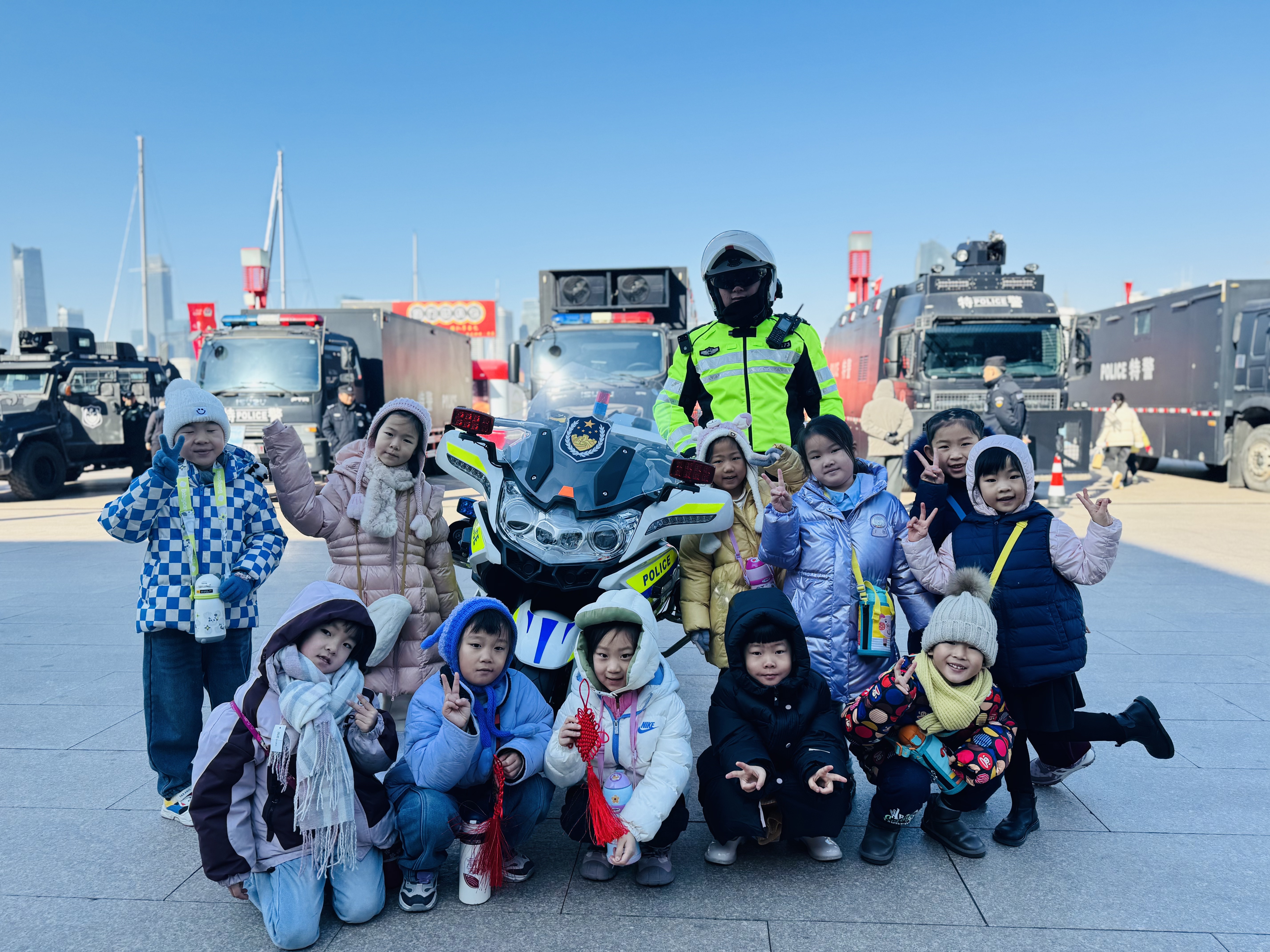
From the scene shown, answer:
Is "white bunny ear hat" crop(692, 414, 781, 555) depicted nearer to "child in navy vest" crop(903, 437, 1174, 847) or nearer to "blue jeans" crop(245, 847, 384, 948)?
"child in navy vest" crop(903, 437, 1174, 847)

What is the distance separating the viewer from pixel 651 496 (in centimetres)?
335

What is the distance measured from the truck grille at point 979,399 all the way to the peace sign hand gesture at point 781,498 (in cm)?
896

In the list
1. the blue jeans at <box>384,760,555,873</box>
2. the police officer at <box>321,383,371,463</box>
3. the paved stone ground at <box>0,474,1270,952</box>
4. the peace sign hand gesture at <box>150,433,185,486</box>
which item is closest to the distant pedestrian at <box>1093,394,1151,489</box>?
the paved stone ground at <box>0,474,1270,952</box>

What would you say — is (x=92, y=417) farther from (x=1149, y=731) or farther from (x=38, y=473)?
(x=1149, y=731)

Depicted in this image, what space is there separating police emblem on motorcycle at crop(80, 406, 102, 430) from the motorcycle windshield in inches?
561

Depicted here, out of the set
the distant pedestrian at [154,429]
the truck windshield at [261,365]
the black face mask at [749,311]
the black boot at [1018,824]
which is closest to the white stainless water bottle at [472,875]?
the black boot at [1018,824]

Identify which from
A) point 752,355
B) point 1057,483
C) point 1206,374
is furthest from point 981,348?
point 752,355

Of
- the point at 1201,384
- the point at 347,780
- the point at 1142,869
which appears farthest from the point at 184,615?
the point at 1201,384

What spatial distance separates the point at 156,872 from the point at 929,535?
10.2 ft

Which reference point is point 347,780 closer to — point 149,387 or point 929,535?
point 929,535

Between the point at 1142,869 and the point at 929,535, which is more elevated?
the point at 929,535

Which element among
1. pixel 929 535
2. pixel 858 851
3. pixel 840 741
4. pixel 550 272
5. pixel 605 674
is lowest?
pixel 858 851

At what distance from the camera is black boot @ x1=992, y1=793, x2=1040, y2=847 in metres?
3.23

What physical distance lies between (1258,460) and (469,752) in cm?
1544
